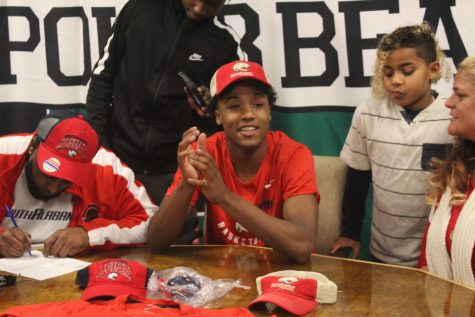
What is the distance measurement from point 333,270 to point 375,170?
92 cm

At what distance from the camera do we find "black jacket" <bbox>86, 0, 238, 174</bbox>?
9.62ft

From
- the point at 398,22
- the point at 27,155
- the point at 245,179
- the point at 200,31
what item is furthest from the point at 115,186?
the point at 398,22

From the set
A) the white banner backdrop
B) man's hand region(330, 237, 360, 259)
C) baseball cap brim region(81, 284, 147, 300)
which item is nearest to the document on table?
baseball cap brim region(81, 284, 147, 300)

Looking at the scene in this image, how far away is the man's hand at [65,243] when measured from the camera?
2.10 metres

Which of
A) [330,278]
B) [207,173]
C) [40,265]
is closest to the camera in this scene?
[330,278]

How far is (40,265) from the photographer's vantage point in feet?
6.50

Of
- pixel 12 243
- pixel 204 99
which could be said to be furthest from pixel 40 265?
pixel 204 99

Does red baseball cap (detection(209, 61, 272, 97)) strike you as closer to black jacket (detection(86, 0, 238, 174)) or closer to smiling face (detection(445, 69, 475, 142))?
black jacket (detection(86, 0, 238, 174))

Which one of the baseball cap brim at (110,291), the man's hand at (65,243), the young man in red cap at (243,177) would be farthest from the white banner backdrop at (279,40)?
the baseball cap brim at (110,291)

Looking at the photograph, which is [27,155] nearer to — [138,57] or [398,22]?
[138,57]

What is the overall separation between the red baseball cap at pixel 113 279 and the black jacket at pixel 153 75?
1.24 m

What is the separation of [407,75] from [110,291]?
151 centimetres

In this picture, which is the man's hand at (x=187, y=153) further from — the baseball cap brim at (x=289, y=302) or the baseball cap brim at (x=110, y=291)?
the baseball cap brim at (x=289, y=302)

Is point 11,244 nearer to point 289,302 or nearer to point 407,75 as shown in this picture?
point 289,302
